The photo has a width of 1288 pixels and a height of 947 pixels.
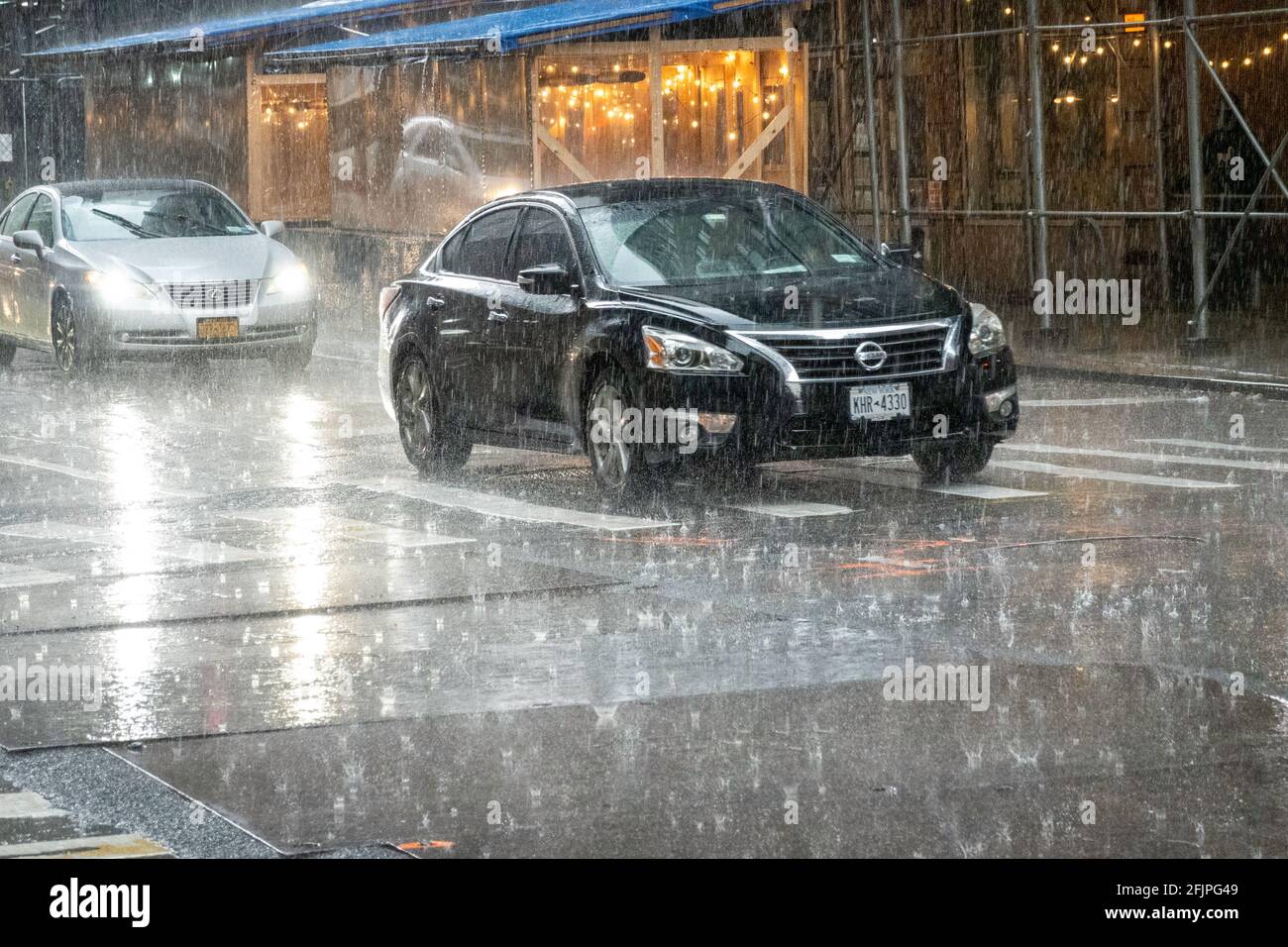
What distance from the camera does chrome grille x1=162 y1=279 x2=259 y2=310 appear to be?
2088 centimetres

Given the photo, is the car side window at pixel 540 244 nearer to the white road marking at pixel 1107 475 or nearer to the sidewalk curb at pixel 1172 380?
the white road marking at pixel 1107 475

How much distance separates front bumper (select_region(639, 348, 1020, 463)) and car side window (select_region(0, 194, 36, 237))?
1264 centimetres

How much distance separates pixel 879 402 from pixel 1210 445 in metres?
3.23

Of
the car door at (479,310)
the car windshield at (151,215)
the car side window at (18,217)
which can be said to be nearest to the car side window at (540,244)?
the car door at (479,310)

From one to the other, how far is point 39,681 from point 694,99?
18.3 m

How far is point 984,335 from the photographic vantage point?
515 inches

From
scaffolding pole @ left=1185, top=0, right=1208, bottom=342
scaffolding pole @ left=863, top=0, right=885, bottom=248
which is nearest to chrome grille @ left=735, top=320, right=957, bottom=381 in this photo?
scaffolding pole @ left=1185, top=0, right=1208, bottom=342

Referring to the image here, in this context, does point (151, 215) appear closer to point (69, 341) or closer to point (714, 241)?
point (69, 341)

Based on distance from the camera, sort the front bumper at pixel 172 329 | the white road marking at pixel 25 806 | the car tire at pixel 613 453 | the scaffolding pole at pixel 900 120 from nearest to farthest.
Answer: the white road marking at pixel 25 806, the car tire at pixel 613 453, the front bumper at pixel 172 329, the scaffolding pole at pixel 900 120

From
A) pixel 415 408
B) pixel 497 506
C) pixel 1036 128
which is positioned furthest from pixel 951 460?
pixel 1036 128

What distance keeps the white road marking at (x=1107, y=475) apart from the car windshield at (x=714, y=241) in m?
1.43

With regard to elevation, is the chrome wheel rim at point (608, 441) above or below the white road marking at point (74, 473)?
above

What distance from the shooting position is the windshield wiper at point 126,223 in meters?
22.2
